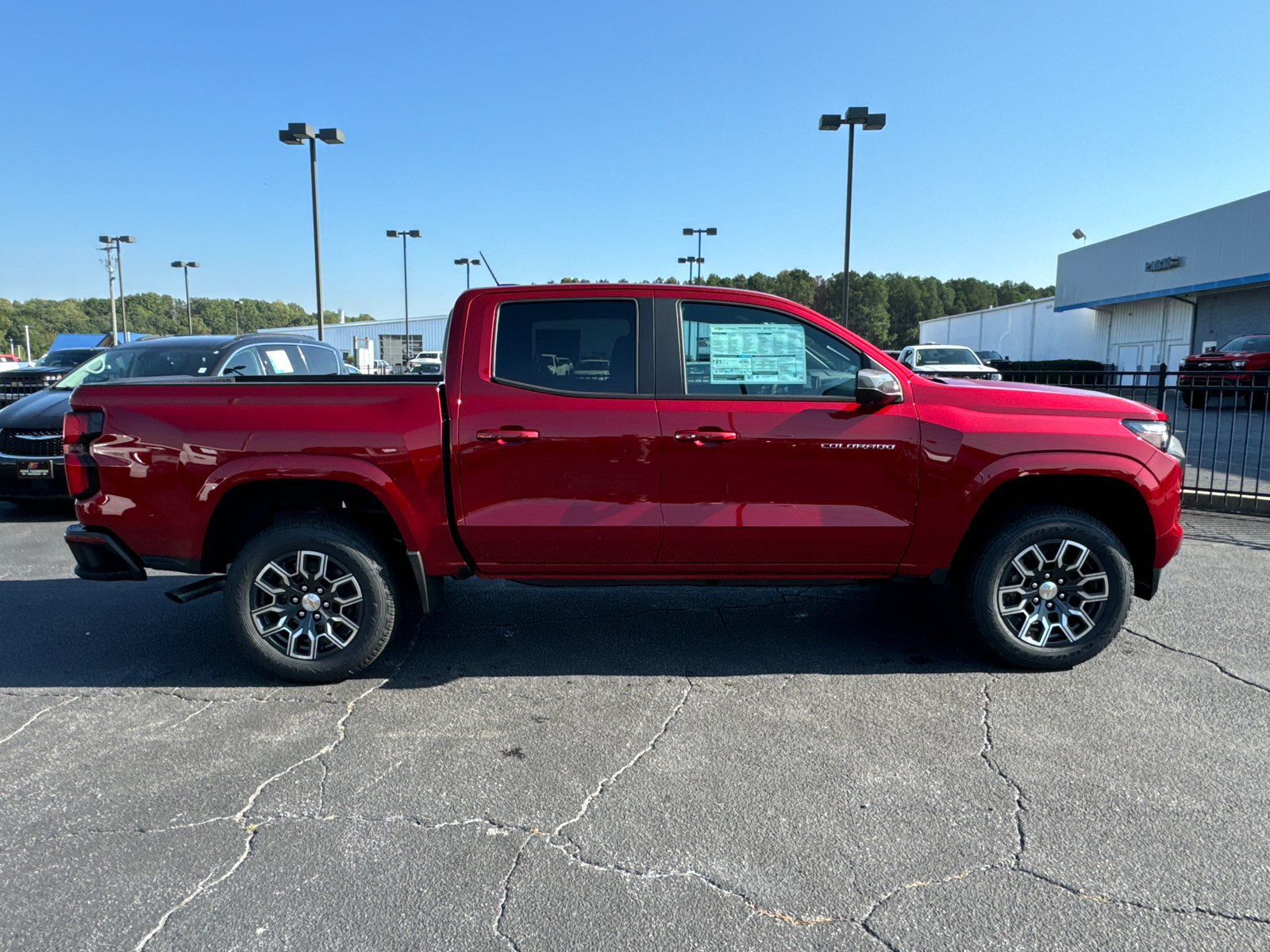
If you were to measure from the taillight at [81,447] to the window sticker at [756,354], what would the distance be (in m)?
3.05

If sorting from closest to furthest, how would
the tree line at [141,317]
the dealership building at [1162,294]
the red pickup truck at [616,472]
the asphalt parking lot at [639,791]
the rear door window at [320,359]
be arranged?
the asphalt parking lot at [639,791]
the red pickup truck at [616,472]
the rear door window at [320,359]
the dealership building at [1162,294]
the tree line at [141,317]

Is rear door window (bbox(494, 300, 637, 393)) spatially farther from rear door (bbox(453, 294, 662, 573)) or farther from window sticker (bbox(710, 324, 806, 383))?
window sticker (bbox(710, 324, 806, 383))

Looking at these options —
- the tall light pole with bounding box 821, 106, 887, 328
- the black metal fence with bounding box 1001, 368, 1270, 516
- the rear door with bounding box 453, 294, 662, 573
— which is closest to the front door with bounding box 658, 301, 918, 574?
the rear door with bounding box 453, 294, 662, 573

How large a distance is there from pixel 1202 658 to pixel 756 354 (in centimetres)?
295

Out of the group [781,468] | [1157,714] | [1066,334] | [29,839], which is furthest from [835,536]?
[1066,334]

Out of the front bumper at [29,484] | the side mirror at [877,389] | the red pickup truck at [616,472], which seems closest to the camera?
the side mirror at [877,389]

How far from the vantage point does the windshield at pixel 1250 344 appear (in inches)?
800

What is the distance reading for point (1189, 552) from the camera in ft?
22.9

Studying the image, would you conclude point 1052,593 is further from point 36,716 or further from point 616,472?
point 36,716

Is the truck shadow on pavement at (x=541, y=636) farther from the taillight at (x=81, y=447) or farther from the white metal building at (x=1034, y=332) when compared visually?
the white metal building at (x=1034, y=332)

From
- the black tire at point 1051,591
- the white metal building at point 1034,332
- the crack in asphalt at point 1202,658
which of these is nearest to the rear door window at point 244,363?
the black tire at point 1051,591

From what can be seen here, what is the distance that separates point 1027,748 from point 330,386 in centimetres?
357

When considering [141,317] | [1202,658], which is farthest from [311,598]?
[141,317]

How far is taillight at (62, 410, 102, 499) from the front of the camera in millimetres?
4074
